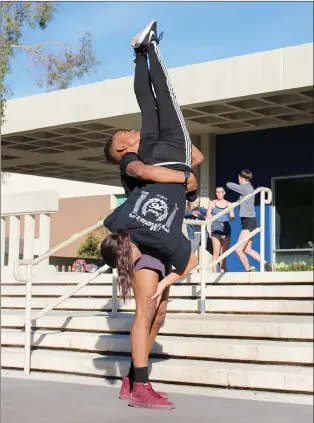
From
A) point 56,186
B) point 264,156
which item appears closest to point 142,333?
point 264,156

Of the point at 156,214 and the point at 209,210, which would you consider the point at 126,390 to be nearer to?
the point at 156,214

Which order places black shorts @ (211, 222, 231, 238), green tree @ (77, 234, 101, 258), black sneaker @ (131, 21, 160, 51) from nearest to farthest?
black sneaker @ (131, 21, 160, 51) < black shorts @ (211, 222, 231, 238) < green tree @ (77, 234, 101, 258)

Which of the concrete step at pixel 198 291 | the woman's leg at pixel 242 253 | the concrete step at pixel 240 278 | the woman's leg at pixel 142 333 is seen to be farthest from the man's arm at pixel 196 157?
the woman's leg at pixel 242 253

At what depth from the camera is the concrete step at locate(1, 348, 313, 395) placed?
3918 millimetres

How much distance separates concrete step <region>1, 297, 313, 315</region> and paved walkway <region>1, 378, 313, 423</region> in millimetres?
1526

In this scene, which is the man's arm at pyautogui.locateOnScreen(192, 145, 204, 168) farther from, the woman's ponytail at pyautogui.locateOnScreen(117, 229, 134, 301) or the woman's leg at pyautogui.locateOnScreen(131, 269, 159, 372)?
the woman's leg at pyautogui.locateOnScreen(131, 269, 159, 372)

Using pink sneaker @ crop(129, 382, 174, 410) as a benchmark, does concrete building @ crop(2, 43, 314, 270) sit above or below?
above

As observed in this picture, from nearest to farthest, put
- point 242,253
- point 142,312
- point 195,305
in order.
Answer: point 142,312
point 195,305
point 242,253

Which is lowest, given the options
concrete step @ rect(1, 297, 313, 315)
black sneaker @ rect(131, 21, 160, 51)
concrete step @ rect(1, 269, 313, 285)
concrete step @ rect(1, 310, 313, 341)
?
concrete step @ rect(1, 310, 313, 341)

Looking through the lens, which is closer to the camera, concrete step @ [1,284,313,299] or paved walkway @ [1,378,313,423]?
paved walkway @ [1,378,313,423]

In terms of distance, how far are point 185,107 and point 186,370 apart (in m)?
5.65

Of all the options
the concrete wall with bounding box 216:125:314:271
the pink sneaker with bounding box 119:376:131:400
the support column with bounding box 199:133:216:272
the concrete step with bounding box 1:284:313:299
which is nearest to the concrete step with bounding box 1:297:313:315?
the concrete step with bounding box 1:284:313:299

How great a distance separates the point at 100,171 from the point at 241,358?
11596 mm

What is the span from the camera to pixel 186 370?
431 centimetres
